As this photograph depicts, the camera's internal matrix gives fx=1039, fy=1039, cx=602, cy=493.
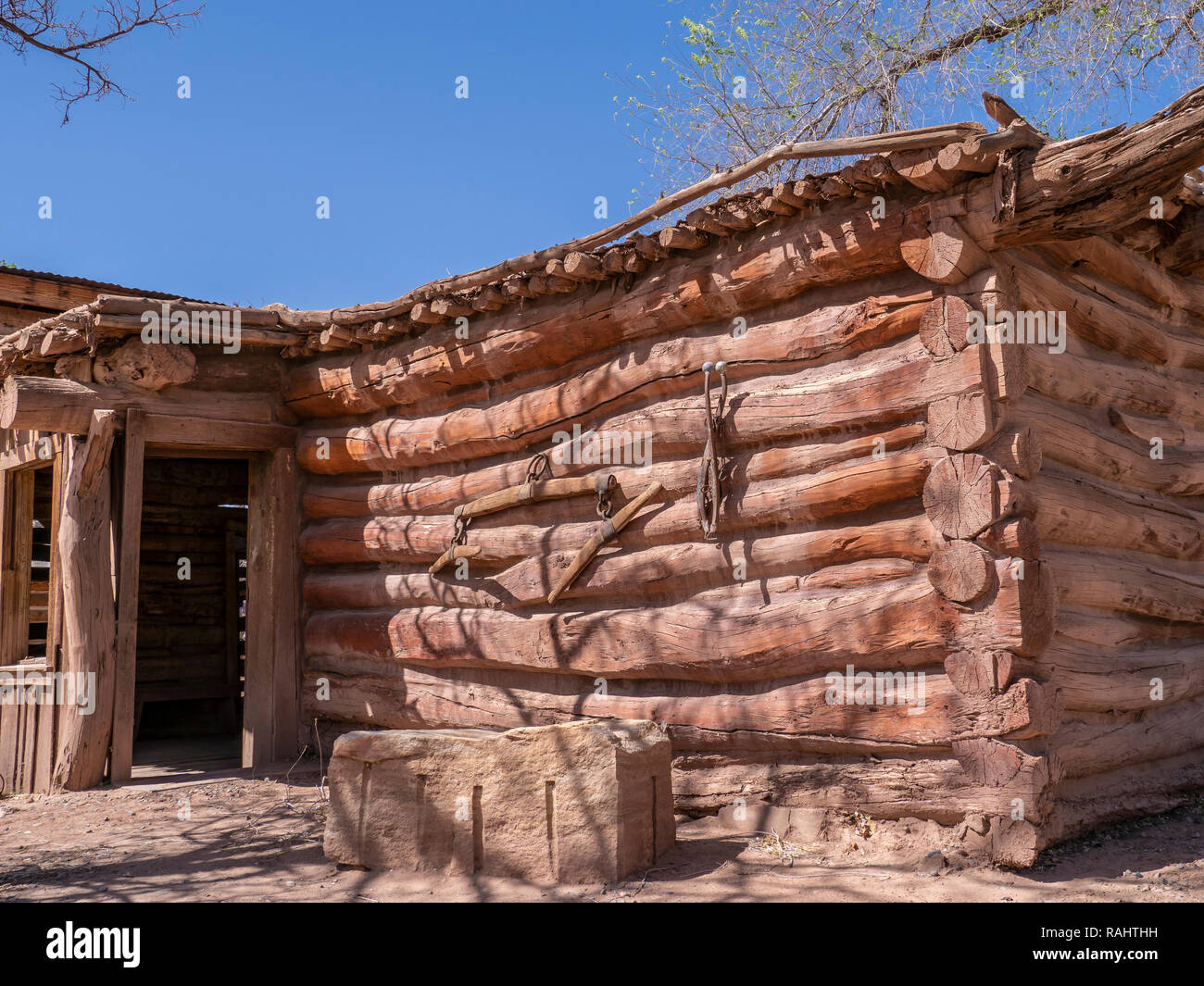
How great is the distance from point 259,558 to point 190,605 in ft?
11.3

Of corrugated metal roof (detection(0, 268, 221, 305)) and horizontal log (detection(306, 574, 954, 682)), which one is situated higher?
corrugated metal roof (detection(0, 268, 221, 305))

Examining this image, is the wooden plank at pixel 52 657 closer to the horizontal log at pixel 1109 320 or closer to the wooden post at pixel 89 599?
the wooden post at pixel 89 599

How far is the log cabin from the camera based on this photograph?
474cm

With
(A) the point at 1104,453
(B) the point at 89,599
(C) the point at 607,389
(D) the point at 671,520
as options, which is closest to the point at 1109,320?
(A) the point at 1104,453

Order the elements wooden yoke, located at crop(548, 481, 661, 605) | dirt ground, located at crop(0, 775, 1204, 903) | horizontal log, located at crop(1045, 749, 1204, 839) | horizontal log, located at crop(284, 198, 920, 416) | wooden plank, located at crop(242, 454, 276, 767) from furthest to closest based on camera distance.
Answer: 1. wooden plank, located at crop(242, 454, 276, 767)
2. wooden yoke, located at crop(548, 481, 661, 605)
3. horizontal log, located at crop(284, 198, 920, 416)
4. horizontal log, located at crop(1045, 749, 1204, 839)
5. dirt ground, located at crop(0, 775, 1204, 903)

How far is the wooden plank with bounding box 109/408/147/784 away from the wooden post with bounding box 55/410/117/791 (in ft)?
0.21

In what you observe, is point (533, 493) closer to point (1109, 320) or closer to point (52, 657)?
point (1109, 320)

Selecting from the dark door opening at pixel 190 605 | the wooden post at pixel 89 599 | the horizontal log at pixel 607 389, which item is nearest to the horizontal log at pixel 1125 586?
the horizontal log at pixel 607 389

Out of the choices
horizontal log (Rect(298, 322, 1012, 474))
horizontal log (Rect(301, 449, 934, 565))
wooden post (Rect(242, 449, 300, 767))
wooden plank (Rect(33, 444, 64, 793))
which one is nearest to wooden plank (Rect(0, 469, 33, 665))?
wooden plank (Rect(33, 444, 64, 793))

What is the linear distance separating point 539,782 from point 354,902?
3.14 ft

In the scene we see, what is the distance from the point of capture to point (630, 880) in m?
4.61

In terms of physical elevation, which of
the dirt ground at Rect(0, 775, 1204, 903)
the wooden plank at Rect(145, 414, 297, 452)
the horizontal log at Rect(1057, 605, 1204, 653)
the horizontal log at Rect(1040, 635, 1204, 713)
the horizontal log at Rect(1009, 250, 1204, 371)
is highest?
the horizontal log at Rect(1009, 250, 1204, 371)

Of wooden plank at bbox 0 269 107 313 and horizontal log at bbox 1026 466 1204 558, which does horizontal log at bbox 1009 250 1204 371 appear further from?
wooden plank at bbox 0 269 107 313

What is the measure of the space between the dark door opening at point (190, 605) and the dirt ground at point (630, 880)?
4.62m
